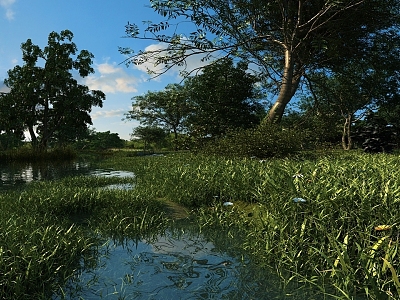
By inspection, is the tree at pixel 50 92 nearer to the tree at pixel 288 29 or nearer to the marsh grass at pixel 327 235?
the tree at pixel 288 29

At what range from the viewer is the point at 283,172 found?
4875 millimetres

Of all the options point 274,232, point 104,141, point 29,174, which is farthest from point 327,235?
point 104,141

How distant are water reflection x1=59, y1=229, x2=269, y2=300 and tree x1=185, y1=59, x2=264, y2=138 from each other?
50.8ft

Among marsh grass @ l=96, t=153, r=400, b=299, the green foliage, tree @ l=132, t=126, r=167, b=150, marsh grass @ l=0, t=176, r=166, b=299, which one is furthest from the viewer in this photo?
the green foliage

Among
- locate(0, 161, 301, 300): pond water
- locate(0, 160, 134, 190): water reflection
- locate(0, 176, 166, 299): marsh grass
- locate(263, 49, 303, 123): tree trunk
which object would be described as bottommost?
locate(0, 161, 301, 300): pond water

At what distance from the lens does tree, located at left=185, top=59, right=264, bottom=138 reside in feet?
63.9

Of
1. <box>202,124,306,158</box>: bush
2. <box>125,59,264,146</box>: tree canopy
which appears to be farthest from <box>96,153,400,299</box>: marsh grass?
<box>125,59,264,146</box>: tree canopy

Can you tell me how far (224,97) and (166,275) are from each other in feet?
58.5

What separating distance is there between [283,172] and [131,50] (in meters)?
9.26

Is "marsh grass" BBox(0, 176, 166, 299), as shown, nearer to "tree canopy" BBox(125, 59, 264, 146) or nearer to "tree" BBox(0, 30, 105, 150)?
"tree canopy" BBox(125, 59, 264, 146)

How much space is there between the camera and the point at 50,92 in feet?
92.1

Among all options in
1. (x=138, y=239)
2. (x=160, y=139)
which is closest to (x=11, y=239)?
(x=138, y=239)

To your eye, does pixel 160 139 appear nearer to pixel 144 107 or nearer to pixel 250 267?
pixel 144 107

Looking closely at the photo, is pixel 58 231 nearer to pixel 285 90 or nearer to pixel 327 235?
pixel 327 235
